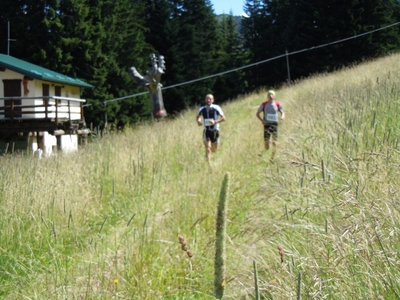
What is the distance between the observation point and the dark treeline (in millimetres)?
32312

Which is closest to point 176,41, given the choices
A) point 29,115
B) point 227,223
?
point 29,115

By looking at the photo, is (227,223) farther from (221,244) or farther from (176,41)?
(176,41)

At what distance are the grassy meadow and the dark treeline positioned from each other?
26.8m

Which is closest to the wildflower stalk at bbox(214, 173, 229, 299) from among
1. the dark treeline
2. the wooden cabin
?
the wooden cabin

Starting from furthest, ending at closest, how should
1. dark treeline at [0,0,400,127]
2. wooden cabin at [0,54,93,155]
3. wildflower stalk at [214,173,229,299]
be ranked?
1. dark treeline at [0,0,400,127]
2. wooden cabin at [0,54,93,155]
3. wildflower stalk at [214,173,229,299]

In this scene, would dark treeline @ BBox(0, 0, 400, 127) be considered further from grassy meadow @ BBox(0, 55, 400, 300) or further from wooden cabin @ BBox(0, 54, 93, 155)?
grassy meadow @ BBox(0, 55, 400, 300)

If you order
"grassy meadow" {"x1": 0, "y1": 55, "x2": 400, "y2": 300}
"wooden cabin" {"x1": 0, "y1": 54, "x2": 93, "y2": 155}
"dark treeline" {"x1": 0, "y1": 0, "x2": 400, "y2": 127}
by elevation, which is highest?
"dark treeline" {"x1": 0, "y1": 0, "x2": 400, "y2": 127}

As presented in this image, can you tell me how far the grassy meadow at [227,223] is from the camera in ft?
7.58

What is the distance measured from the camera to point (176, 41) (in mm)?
38844

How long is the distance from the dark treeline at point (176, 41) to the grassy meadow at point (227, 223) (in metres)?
26.8

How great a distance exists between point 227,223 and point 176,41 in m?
35.7

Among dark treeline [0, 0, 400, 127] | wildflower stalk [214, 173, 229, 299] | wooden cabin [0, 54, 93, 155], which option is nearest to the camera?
wildflower stalk [214, 173, 229, 299]

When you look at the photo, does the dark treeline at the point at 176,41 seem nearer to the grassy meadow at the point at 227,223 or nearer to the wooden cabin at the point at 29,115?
the wooden cabin at the point at 29,115

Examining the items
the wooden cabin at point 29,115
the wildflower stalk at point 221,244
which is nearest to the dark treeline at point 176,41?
the wooden cabin at point 29,115
